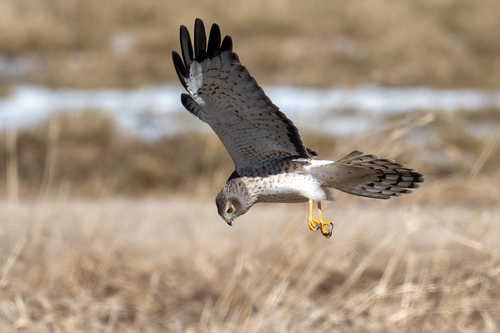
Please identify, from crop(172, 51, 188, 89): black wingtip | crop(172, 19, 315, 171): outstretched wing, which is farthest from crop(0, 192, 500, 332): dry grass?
crop(172, 51, 188, 89): black wingtip

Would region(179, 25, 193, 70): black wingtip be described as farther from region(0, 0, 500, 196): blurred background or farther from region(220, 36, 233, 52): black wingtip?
region(0, 0, 500, 196): blurred background

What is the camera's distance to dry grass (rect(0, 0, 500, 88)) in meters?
9.53

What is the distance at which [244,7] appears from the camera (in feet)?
37.3

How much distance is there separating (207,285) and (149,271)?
0.43 metres

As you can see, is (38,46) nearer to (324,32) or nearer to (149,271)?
(324,32)

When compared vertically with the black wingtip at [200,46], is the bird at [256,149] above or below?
below

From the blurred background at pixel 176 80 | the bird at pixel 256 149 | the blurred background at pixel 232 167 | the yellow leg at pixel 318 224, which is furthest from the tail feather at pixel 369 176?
the blurred background at pixel 176 80

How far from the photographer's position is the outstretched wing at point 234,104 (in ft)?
5.77

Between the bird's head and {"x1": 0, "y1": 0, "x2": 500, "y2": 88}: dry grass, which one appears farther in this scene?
{"x1": 0, "y1": 0, "x2": 500, "y2": 88}: dry grass

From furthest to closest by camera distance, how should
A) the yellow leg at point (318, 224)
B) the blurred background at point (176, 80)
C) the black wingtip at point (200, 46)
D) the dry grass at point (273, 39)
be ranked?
the dry grass at point (273, 39), the blurred background at point (176, 80), the black wingtip at point (200, 46), the yellow leg at point (318, 224)

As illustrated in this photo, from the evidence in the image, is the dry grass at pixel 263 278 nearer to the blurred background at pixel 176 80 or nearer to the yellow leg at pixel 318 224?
the blurred background at pixel 176 80

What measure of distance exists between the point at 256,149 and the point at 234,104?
5.6 inches

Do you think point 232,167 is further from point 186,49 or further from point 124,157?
point 186,49

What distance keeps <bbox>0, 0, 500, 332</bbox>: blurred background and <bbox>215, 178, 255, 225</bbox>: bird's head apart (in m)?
1.42
